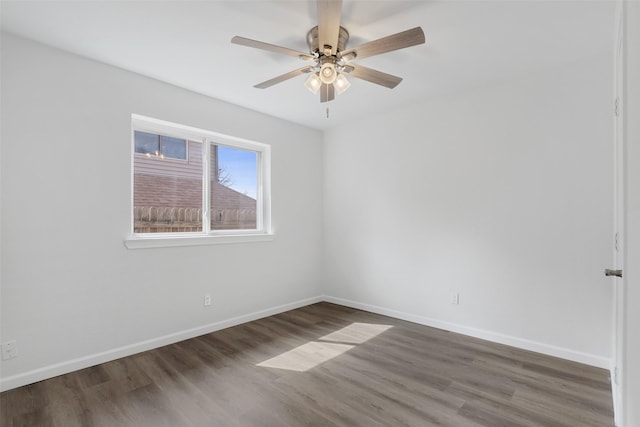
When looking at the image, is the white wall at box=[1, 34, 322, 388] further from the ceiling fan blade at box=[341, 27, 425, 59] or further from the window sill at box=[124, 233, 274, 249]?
the ceiling fan blade at box=[341, 27, 425, 59]

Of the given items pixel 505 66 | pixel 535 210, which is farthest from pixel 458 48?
pixel 535 210

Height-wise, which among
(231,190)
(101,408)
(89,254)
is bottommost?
(101,408)

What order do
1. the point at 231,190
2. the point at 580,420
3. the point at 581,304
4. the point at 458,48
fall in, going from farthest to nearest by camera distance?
the point at 231,190
the point at 581,304
the point at 458,48
the point at 580,420

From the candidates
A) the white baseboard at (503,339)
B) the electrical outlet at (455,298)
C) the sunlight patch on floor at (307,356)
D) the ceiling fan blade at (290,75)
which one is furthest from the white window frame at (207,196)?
the electrical outlet at (455,298)

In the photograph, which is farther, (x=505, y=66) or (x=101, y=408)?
(x=505, y=66)

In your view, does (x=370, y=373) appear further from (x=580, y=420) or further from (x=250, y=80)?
(x=250, y=80)

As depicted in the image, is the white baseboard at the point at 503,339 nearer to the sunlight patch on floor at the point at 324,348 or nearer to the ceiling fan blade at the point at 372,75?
the sunlight patch on floor at the point at 324,348

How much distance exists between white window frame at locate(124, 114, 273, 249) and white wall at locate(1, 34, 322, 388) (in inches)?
3.0

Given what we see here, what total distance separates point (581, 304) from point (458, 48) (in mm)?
2307

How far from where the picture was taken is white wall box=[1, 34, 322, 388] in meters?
2.19

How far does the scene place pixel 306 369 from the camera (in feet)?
8.07

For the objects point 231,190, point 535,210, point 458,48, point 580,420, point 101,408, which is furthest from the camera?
point 231,190

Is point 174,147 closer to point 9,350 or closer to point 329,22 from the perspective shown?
point 9,350

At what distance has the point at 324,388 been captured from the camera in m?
2.19
